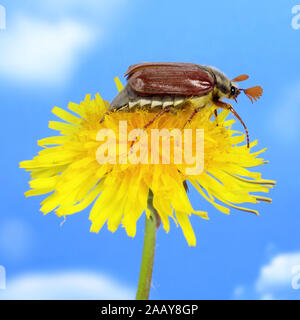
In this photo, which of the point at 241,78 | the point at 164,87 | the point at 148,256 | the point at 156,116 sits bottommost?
the point at 148,256

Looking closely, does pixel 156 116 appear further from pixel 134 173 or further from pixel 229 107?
pixel 229 107

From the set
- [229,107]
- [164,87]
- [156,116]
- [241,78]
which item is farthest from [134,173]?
[241,78]

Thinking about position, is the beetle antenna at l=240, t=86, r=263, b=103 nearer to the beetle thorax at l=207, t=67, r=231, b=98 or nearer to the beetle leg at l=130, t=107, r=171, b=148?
the beetle thorax at l=207, t=67, r=231, b=98

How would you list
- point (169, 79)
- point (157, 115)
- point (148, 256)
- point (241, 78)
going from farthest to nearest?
point (241, 78) < point (169, 79) < point (157, 115) < point (148, 256)

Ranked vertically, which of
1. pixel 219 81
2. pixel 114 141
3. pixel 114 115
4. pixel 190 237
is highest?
pixel 219 81

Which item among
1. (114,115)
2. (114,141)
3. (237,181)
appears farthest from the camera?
(237,181)
